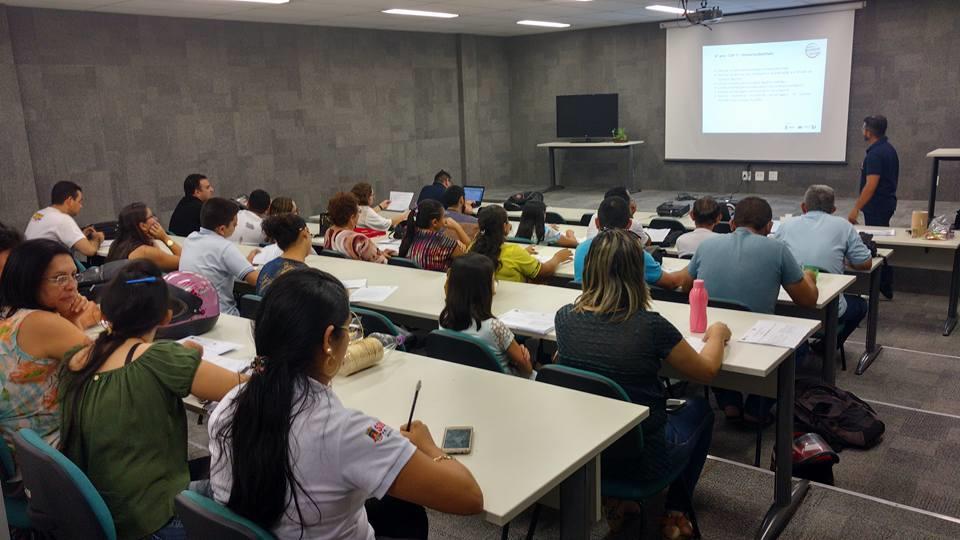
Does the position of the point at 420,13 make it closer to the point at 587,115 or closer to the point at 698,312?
the point at 587,115

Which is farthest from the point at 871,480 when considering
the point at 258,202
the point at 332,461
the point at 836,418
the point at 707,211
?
the point at 258,202

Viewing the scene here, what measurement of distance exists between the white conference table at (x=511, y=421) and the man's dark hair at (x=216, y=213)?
5.98 ft

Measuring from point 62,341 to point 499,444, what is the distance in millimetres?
1344

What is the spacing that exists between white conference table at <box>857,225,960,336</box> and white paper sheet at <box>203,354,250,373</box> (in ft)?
14.1

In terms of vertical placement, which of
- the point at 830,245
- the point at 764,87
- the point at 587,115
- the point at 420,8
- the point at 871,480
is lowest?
the point at 871,480

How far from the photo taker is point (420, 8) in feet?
Answer: 27.1

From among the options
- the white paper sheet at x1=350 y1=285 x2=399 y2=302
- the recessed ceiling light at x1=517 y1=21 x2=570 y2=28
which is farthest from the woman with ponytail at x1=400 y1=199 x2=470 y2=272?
the recessed ceiling light at x1=517 y1=21 x2=570 y2=28

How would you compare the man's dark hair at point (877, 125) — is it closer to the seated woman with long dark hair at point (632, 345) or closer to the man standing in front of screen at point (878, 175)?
the man standing in front of screen at point (878, 175)

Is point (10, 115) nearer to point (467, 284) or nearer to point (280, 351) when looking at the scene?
point (467, 284)

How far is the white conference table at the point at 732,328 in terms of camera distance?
270 cm

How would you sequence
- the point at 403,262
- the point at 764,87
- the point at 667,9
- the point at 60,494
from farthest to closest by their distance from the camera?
the point at 764,87 → the point at 667,9 → the point at 403,262 → the point at 60,494

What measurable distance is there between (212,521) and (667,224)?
4.68 meters

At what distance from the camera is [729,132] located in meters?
10.4

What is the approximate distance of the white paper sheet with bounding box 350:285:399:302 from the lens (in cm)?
383
